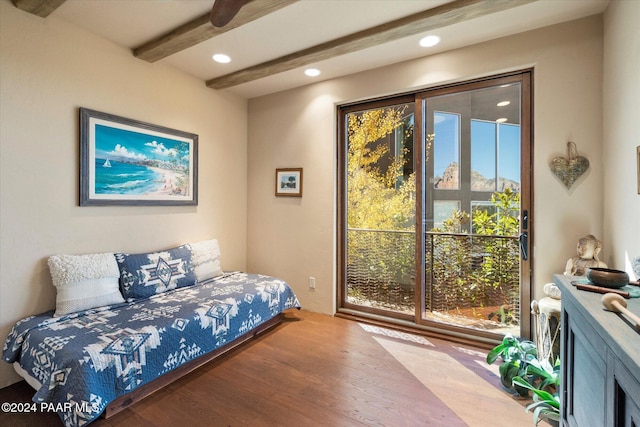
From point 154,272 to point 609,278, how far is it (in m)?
3.07

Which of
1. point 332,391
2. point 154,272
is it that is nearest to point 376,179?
point 332,391

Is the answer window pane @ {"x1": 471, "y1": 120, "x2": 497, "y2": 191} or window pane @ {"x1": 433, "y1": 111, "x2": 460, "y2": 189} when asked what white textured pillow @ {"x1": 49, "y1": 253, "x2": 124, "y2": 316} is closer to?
window pane @ {"x1": 433, "y1": 111, "x2": 460, "y2": 189}

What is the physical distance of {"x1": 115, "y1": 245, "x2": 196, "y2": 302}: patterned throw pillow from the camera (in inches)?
99.2

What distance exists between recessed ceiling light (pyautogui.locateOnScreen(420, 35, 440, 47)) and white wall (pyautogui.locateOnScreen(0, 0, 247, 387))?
8.01 feet

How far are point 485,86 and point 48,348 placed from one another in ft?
12.2

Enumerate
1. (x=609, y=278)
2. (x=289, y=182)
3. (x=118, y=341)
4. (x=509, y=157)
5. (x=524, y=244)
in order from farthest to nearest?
(x=289, y=182), (x=509, y=157), (x=524, y=244), (x=118, y=341), (x=609, y=278)

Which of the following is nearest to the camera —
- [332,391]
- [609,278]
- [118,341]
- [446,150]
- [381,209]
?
[609,278]

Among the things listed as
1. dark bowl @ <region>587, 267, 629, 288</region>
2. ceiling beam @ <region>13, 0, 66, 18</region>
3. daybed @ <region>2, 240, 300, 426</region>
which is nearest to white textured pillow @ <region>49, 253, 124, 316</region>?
daybed @ <region>2, 240, 300, 426</region>

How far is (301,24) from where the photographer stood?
240cm

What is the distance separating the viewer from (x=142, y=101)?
2861 millimetres

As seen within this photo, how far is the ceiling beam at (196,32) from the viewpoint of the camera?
80.2 inches

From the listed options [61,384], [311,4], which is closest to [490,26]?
[311,4]

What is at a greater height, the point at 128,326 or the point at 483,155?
the point at 483,155

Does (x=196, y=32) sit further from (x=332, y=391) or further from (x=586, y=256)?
(x=586, y=256)
